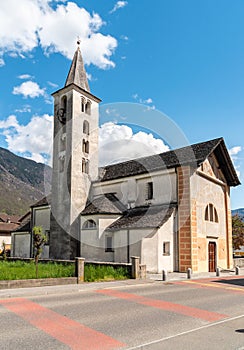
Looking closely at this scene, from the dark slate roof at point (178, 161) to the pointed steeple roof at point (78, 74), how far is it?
9249mm

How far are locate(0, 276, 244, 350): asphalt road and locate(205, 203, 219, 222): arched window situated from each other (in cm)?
1434

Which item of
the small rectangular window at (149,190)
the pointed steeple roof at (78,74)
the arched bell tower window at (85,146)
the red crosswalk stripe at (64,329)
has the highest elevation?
the pointed steeple roof at (78,74)

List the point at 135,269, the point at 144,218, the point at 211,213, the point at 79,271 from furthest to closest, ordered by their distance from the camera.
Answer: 1. the point at 211,213
2. the point at 144,218
3. the point at 135,269
4. the point at 79,271

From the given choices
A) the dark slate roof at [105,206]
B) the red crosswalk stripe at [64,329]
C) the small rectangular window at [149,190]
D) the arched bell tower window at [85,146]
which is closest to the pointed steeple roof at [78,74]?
the arched bell tower window at [85,146]

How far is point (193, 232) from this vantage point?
81.4 feet

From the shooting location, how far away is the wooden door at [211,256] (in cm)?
2752

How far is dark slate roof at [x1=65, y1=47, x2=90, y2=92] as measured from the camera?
33019mm

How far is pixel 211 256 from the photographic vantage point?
1101 inches

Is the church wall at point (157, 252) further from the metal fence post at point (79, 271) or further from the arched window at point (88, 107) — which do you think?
the arched window at point (88, 107)

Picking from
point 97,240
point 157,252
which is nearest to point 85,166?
point 97,240

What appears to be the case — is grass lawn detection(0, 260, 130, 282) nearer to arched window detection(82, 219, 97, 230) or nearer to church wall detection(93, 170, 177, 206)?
arched window detection(82, 219, 97, 230)

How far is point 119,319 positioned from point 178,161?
19.0m

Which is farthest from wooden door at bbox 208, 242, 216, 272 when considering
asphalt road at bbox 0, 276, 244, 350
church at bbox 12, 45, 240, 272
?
asphalt road at bbox 0, 276, 244, 350

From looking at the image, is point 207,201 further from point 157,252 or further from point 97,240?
point 97,240
